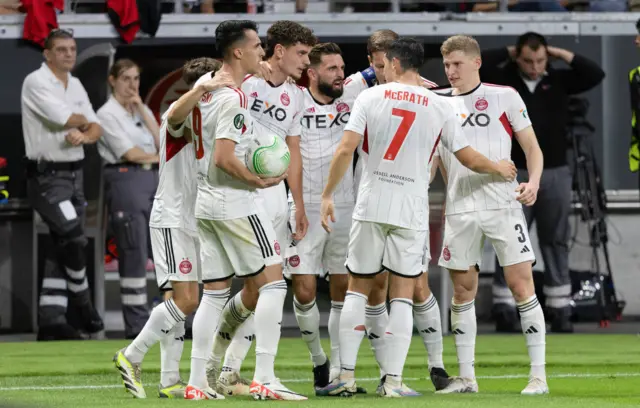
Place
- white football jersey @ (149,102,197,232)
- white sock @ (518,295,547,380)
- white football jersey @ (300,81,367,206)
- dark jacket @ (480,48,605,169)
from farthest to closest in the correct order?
dark jacket @ (480,48,605,169) < white football jersey @ (300,81,367,206) < white sock @ (518,295,547,380) < white football jersey @ (149,102,197,232)

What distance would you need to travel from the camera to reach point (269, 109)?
910 centimetres

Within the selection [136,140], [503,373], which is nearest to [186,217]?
[503,373]

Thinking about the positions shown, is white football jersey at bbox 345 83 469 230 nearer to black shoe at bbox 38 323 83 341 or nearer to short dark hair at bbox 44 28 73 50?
short dark hair at bbox 44 28 73 50

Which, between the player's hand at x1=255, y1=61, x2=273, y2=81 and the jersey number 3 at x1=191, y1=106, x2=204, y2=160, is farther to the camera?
the player's hand at x1=255, y1=61, x2=273, y2=81

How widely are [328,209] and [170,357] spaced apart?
54.9 inches

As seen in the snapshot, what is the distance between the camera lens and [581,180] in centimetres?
1445

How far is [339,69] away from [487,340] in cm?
468

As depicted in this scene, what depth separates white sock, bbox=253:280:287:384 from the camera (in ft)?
26.3

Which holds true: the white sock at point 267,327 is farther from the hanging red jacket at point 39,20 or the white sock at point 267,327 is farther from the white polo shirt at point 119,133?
the hanging red jacket at point 39,20

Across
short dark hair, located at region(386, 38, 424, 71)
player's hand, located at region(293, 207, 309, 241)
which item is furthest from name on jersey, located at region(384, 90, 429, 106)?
player's hand, located at region(293, 207, 309, 241)

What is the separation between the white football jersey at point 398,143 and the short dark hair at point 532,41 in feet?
18.0

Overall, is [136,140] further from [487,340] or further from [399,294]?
[399,294]

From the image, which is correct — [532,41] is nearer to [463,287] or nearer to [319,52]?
[319,52]

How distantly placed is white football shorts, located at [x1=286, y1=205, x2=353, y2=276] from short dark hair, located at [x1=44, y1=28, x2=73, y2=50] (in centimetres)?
476
